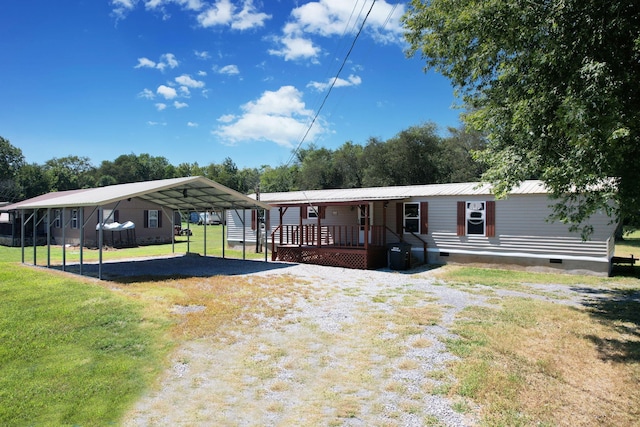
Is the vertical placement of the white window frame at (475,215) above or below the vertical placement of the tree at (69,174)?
below

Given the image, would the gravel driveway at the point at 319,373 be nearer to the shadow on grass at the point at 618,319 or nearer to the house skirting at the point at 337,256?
the shadow on grass at the point at 618,319

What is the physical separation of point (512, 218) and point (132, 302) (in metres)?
11.8

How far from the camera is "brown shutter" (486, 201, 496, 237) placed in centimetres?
1344

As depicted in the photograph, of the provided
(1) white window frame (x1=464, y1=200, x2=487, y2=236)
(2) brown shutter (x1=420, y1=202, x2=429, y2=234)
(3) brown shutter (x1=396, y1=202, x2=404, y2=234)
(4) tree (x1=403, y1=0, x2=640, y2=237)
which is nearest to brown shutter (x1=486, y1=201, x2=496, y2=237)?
(1) white window frame (x1=464, y1=200, x2=487, y2=236)

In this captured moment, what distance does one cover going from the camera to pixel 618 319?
284 inches

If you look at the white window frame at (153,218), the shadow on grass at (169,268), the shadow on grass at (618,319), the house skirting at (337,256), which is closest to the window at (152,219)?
the white window frame at (153,218)

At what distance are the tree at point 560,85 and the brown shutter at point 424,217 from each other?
7391 mm

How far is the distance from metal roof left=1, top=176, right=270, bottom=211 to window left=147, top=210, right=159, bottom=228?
856 cm

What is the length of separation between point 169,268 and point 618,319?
12.8m

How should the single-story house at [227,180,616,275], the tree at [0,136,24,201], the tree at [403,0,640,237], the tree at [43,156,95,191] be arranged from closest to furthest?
the tree at [403,0,640,237], the single-story house at [227,180,616,275], the tree at [0,136,24,201], the tree at [43,156,95,191]

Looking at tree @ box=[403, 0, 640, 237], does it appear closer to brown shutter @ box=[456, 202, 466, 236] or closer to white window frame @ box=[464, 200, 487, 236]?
white window frame @ box=[464, 200, 487, 236]

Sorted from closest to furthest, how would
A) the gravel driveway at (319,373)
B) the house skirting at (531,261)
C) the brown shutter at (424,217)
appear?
the gravel driveway at (319,373) → the house skirting at (531,261) → the brown shutter at (424,217)

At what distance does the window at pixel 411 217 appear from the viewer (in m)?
15.2

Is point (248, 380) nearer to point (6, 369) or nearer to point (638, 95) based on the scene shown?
point (6, 369)
